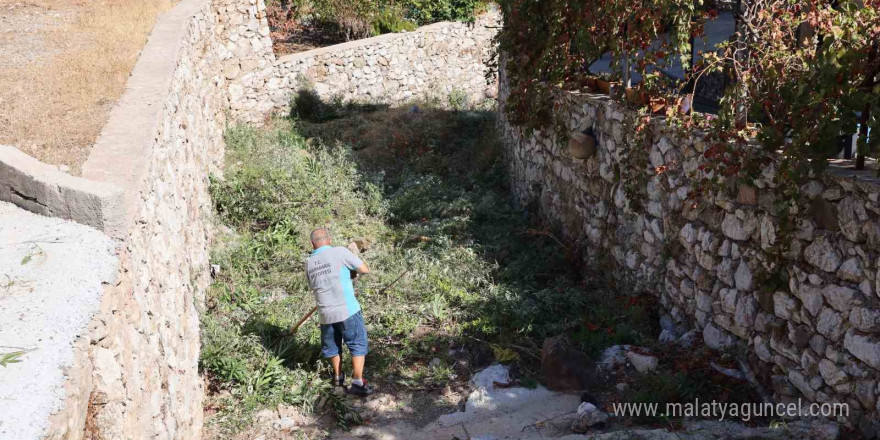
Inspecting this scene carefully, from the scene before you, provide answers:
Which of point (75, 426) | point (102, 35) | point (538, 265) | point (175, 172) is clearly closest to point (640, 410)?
point (538, 265)

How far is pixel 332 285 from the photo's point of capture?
566 centimetres

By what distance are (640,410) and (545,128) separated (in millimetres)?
4433

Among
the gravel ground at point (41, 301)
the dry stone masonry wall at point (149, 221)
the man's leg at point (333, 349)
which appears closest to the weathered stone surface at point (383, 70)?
the dry stone masonry wall at point (149, 221)

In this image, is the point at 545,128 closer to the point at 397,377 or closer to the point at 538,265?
the point at 538,265

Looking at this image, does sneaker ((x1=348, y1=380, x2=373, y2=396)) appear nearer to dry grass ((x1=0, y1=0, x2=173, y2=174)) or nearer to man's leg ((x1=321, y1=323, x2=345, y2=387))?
man's leg ((x1=321, y1=323, x2=345, y2=387))

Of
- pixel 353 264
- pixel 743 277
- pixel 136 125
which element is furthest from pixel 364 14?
pixel 743 277

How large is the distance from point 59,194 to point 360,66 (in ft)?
34.6

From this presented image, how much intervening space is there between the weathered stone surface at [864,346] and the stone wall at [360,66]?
25.2ft

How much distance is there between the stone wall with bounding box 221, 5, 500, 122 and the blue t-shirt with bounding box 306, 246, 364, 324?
6.06 metres

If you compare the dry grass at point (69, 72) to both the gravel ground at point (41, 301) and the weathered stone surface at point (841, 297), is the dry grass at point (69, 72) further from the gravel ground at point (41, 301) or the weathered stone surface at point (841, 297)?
the weathered stone surface at point (841, 297)

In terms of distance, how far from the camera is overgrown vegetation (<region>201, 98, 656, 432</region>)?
18.8ft

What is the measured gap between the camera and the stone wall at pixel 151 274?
3146 millimetres

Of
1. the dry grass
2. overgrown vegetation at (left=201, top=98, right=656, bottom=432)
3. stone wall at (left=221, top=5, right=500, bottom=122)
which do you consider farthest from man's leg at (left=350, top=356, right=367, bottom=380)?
stone wall at (left=221, top=5, right=500, bottom=122)

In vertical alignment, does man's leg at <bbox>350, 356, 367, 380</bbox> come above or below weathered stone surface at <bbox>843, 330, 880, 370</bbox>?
below
